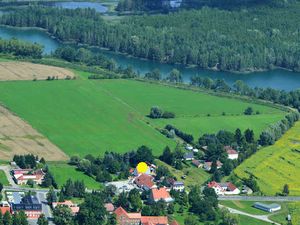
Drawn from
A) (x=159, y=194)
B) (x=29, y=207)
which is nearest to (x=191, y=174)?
(x=159, y=194)

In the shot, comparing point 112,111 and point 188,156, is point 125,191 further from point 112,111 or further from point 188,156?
point 112,111

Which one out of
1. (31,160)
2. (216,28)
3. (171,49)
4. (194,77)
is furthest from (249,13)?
(31,160)

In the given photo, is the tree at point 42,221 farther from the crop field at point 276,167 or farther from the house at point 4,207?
the crop field at point 276,167

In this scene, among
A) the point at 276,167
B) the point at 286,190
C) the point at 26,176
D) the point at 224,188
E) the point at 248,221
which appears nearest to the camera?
the point at 248,221

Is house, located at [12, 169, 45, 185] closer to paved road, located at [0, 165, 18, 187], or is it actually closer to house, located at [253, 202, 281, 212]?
paved road, located at [0, 165, 18, 187]

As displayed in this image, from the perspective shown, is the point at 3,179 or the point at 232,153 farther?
the point at 232,153

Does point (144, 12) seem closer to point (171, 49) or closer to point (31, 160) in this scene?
point (171, 49)

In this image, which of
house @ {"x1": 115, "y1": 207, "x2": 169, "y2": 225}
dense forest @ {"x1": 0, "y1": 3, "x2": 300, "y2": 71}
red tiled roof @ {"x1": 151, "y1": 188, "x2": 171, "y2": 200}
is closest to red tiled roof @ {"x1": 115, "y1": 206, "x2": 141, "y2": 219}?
house @ {"x1": 115, "y1": 207, "x2": 169, "y2": 225}

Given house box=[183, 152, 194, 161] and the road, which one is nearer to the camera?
the road
